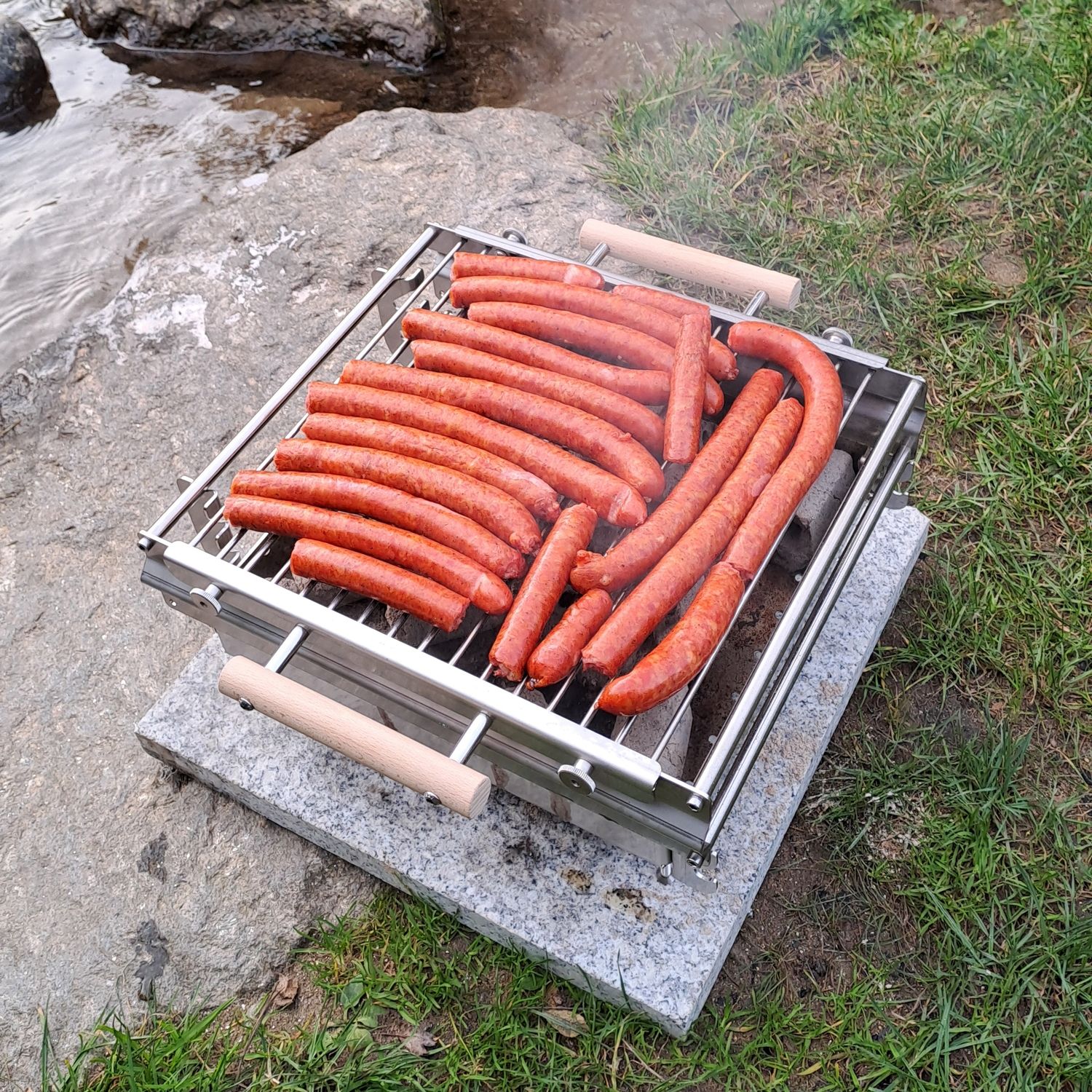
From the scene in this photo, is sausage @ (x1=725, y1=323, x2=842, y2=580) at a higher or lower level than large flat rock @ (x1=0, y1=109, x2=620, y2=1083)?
higher

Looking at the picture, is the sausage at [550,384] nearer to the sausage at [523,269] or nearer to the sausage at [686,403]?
the sausage at [686,403]

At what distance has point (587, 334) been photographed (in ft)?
10.1

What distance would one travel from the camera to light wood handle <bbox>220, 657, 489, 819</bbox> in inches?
94.7

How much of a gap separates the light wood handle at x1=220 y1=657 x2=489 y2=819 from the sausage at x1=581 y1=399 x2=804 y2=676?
42 cm

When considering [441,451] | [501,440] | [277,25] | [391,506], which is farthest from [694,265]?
[277,25]

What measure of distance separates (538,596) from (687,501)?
1.61 ft

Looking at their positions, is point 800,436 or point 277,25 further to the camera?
point 277,25

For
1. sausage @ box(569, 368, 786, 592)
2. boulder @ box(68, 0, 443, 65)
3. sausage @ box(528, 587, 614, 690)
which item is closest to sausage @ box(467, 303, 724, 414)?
sausage @ box(569, 368, 786, 592)

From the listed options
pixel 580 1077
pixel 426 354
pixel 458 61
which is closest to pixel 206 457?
pixel 426 354

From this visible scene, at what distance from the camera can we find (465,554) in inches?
106

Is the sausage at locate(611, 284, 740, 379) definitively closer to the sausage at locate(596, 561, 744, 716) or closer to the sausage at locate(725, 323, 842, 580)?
the sausage at locate(725, 323, 842, 580)

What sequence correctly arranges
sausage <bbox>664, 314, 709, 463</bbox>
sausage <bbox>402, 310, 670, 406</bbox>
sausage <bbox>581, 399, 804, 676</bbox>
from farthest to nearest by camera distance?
sausage <bbox>402, 310, 670, 406</bbox> → sausage <bbox>664, 314, 709, 463</bbox> → sausage <bbox>581, 399, 804, 676</bbox>

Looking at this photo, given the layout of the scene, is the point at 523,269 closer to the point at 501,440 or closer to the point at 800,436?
the point at 501,440

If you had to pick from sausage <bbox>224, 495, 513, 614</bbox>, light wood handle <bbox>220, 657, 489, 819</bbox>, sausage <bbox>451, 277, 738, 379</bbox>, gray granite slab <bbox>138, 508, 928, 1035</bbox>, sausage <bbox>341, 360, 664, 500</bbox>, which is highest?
sausage <bbox>451, 277, 738, 379</bbox>
